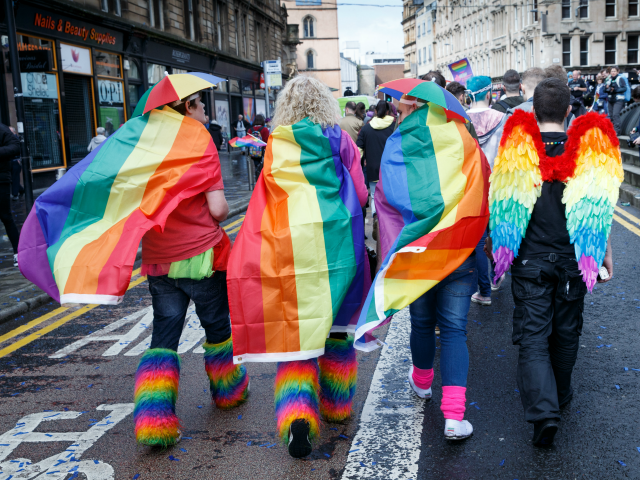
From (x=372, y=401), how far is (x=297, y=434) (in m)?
0.92

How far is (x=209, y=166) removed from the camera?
143 inches

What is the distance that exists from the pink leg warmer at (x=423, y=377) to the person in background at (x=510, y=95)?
3930 millimetres

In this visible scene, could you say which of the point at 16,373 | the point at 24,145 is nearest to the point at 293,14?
the point at 24,145

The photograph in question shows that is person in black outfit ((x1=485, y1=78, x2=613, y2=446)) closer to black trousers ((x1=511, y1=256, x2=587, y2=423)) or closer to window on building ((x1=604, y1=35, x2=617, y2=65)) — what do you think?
black trousers ((x1=511, y1=256, x2=587, y2=423))

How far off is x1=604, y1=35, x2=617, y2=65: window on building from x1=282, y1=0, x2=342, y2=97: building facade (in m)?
33.6

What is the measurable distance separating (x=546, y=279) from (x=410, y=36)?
379 ft

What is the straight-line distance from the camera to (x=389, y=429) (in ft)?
12.3

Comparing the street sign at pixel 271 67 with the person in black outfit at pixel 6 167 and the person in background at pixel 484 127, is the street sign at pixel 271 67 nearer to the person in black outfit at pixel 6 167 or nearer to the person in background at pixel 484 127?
the person in black outfit at pixel 6 167

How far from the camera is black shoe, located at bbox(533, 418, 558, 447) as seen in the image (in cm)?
333

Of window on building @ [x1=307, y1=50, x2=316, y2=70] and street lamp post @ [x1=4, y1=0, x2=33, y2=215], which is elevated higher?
window on building @ [x1=307, y1=50, x2=316, y2=70]

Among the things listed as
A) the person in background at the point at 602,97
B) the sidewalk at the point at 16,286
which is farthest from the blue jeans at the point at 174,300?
the person in background at the point at 602,97

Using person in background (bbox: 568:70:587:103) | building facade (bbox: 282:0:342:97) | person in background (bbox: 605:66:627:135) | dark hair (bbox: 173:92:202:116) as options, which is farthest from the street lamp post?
building facade (bbox: 282:0:342:97)

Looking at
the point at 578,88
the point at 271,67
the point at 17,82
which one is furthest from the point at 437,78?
→ the point at 271,67

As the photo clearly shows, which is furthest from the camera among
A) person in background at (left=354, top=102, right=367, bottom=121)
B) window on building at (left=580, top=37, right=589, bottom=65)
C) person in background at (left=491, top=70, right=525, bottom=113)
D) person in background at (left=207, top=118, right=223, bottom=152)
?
window on building at (left=580, top=37, right=589, bottom=65)
